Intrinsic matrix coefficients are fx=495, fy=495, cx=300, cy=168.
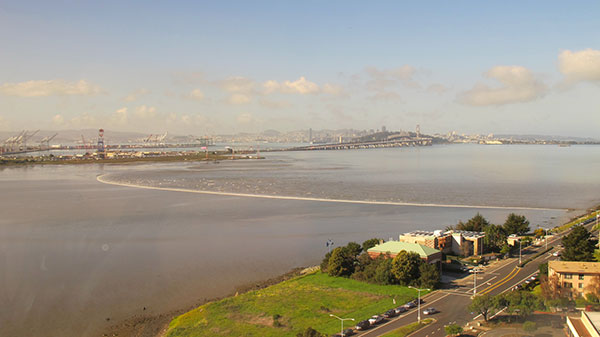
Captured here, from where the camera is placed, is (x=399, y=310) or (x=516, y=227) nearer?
(x=399, y=310)

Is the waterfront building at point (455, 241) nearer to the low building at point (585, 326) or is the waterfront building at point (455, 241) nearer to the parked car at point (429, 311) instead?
the parked car at point (429, 311)

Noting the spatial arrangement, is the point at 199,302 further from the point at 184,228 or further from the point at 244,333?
the point at 184,228

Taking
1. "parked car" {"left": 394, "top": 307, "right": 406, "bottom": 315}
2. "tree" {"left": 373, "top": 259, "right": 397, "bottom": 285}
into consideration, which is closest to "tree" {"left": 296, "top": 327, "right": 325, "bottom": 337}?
"parked car" {"left": 394, "top": 307, "right": 406, "bottom": 315}

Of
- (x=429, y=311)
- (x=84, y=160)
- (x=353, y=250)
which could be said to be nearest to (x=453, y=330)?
(x=429, y=311)

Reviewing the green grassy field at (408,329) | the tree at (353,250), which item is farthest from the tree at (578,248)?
the green grassy field at (408,329)

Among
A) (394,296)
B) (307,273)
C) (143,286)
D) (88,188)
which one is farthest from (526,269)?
(88,188)

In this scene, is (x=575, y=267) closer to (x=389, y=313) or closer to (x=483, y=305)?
(x=483, y=305)

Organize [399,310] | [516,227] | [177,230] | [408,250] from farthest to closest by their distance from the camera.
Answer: [177,230], [516,227], [408,250], [399,310]
